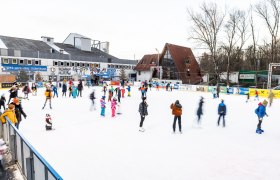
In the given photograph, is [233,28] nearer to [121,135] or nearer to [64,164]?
[121,135]

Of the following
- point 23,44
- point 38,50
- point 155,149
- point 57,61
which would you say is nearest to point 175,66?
point 57,61

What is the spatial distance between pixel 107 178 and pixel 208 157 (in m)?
3.24

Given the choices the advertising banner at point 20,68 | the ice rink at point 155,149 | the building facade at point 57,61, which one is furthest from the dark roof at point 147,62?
the ice rink at point 155,149

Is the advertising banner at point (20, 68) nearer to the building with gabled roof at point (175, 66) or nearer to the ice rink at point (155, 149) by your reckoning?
the building with gabled roof at point (175, 66)

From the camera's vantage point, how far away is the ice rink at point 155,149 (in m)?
5.41

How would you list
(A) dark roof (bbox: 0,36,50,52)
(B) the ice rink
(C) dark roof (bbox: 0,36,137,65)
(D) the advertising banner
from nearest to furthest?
1. (B) the ice rink
2. (D) the advertising banner
3. (C) dark roof (bbox: 0,36,137,65)
4. (A) dark roof (bbox: 0,36,50,52)

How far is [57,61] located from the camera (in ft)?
149

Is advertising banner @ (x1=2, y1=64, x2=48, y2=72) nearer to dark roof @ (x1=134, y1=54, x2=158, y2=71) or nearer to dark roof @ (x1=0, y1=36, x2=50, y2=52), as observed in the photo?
dark roof @ (x1=0, y1=36, x2=50, y2=52)

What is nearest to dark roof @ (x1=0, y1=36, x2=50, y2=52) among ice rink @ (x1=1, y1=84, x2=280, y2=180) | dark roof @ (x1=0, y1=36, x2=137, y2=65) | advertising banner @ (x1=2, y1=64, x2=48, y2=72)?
dark roof @ (x1=0, y1=36, x2=137, y2=65)

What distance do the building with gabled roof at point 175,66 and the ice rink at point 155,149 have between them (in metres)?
33.2

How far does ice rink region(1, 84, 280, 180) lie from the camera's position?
541cm

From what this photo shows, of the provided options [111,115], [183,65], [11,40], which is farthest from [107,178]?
[11,40]

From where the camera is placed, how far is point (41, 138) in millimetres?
8031

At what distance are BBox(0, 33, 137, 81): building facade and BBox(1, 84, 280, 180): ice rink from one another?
109 feet
